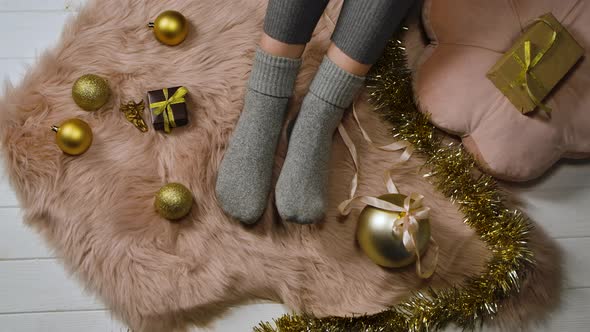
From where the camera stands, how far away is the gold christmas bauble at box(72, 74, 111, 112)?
853 mm

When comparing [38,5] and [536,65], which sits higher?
[536,65]

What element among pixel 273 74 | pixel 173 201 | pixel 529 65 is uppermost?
pixel 529 65

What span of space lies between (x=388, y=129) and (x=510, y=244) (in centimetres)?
29

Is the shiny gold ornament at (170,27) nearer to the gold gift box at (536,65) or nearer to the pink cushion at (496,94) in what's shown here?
the pink cushion at (496,94)

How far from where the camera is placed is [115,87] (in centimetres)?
90

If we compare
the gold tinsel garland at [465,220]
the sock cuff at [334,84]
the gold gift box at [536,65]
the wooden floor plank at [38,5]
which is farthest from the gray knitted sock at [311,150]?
the wooden floor plank at [38,5]

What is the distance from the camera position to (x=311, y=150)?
84 cm

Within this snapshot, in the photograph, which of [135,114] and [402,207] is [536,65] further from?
[135,114]

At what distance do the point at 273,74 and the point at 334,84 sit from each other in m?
0.10

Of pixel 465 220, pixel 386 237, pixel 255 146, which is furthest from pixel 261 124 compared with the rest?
pixel 465 220

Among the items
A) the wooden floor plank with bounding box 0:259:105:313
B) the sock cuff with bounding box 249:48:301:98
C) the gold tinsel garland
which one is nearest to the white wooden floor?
the wooden floor plank with bounding box 0:259:105:313

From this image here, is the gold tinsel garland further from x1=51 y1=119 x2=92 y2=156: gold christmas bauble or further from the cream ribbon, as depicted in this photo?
x1=51 y1=119 x2=92 y2=156: gold christmas bauble

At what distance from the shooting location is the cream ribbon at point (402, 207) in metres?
0.79

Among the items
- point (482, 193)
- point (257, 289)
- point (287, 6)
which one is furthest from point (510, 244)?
point (287, 6)
